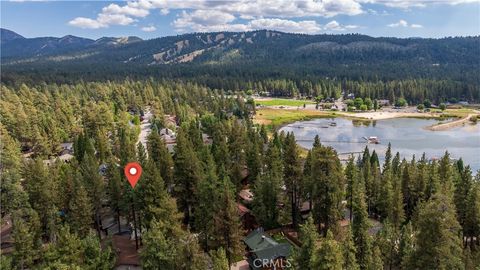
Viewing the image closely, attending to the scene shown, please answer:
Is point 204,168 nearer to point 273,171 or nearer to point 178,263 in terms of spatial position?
point 273,171

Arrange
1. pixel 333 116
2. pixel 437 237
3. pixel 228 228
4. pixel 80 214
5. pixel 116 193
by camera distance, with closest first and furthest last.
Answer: pixel 437 237, pixel 228 228, pixel 80 214, pixel 116 193, pixel 333 116

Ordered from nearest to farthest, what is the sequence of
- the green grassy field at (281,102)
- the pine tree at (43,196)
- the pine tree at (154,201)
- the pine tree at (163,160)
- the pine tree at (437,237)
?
1. the pine tree at (437,237)
2. the pine tree at (154,201)
3. the pine tree at (43,196)
4. the pine tree at (163,160)
5. the green grassy field at (281,102)

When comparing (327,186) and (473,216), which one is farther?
(473,216)

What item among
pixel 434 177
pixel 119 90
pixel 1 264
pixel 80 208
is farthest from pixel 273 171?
pixel 119 90

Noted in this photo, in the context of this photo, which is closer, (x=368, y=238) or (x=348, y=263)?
(x=348, y=263)

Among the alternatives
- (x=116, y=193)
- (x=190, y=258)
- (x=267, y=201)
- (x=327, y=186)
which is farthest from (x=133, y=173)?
(x=327, y=186)

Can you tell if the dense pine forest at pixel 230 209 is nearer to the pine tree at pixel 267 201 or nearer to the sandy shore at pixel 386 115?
the pine tree at pixel 267 201

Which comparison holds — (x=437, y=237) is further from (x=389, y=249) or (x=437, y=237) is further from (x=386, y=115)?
(x=386, y=115)

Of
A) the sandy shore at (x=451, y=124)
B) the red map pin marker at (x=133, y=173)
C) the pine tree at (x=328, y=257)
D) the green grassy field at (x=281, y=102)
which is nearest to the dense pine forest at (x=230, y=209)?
the pine tree at (x=328, y=257)
